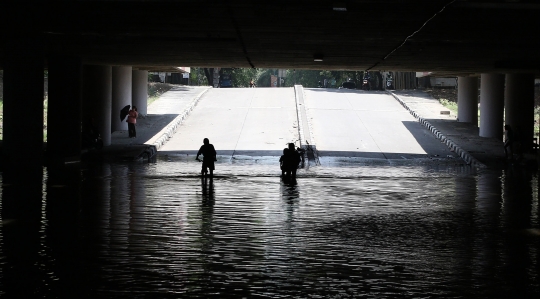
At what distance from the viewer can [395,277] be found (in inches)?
374

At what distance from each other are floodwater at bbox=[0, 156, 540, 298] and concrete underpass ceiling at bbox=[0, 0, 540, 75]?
4.05m

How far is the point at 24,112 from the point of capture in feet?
82.9

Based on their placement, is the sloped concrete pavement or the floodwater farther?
the sloped concrete pavement

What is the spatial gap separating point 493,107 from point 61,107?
22.2 m

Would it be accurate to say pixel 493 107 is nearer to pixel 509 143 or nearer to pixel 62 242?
pixel 509 143

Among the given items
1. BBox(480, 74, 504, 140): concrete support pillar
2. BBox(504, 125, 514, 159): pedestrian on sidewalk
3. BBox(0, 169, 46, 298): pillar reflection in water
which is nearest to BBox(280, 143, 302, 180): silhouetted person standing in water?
BBox(0, 169, 46, 298): pillar reflection in water

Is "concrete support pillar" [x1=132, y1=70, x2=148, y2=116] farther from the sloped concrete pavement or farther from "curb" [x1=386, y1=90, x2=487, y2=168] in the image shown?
"curb" [x1=386, y1=90, x2=487, y2=168]

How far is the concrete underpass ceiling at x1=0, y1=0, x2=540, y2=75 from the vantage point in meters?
17.2

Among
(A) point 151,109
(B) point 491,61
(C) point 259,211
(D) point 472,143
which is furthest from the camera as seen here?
(A) point 151,109

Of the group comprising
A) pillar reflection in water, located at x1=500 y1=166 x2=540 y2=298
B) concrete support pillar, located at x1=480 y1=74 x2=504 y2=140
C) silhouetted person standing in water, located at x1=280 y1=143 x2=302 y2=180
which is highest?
concrete support pillar, located at x1=480 y1=74 x2=504 y2=140

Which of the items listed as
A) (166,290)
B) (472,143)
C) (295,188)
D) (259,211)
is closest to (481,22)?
(295,188)

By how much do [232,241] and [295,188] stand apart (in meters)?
8.78

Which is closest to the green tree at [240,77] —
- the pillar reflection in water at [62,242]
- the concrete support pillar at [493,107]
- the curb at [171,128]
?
the curb at [171,128]

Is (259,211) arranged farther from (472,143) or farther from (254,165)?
(472,143)
